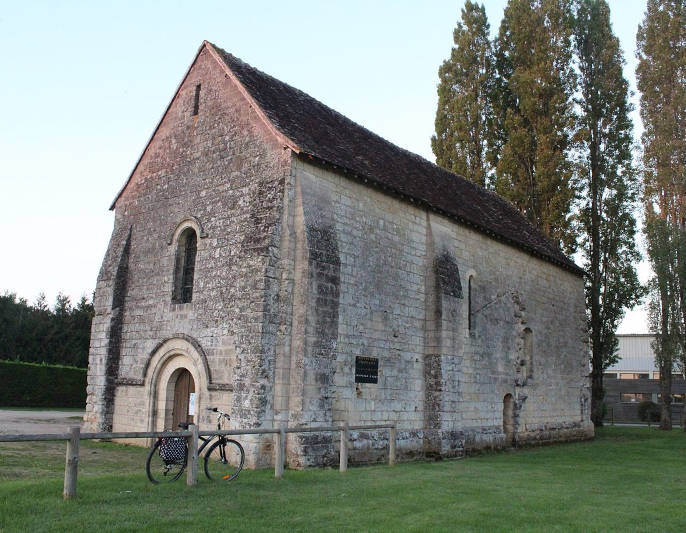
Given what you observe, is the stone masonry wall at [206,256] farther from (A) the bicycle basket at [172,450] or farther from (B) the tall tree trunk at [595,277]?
(B) the tall tree trunk at [595,277]

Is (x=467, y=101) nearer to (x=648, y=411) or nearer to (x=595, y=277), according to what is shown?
(x=595, y=277)

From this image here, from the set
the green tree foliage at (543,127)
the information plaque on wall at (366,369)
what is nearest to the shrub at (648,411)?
the green tree foliage at (543,127)

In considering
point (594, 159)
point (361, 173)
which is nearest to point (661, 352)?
point (594, 159)

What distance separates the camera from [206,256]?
1530 centimetres

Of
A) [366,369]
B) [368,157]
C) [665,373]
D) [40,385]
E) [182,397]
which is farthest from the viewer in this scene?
[40,385]

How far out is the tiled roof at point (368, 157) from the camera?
15.5m

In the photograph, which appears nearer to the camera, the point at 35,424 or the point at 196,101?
the point at 196,101

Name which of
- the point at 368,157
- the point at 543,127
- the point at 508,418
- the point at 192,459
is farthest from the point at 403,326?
the point at 543,127

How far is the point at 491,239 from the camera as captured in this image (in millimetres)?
20859

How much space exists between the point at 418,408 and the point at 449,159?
16602 mm

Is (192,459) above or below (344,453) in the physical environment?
above

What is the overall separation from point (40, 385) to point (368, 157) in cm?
2275

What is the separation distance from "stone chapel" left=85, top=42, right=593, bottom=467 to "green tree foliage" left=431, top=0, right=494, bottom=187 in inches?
401

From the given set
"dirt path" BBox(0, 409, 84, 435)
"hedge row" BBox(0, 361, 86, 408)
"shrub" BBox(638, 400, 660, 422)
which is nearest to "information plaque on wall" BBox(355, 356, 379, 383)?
"dirt path" BBox(0, 409, 84, 435)
